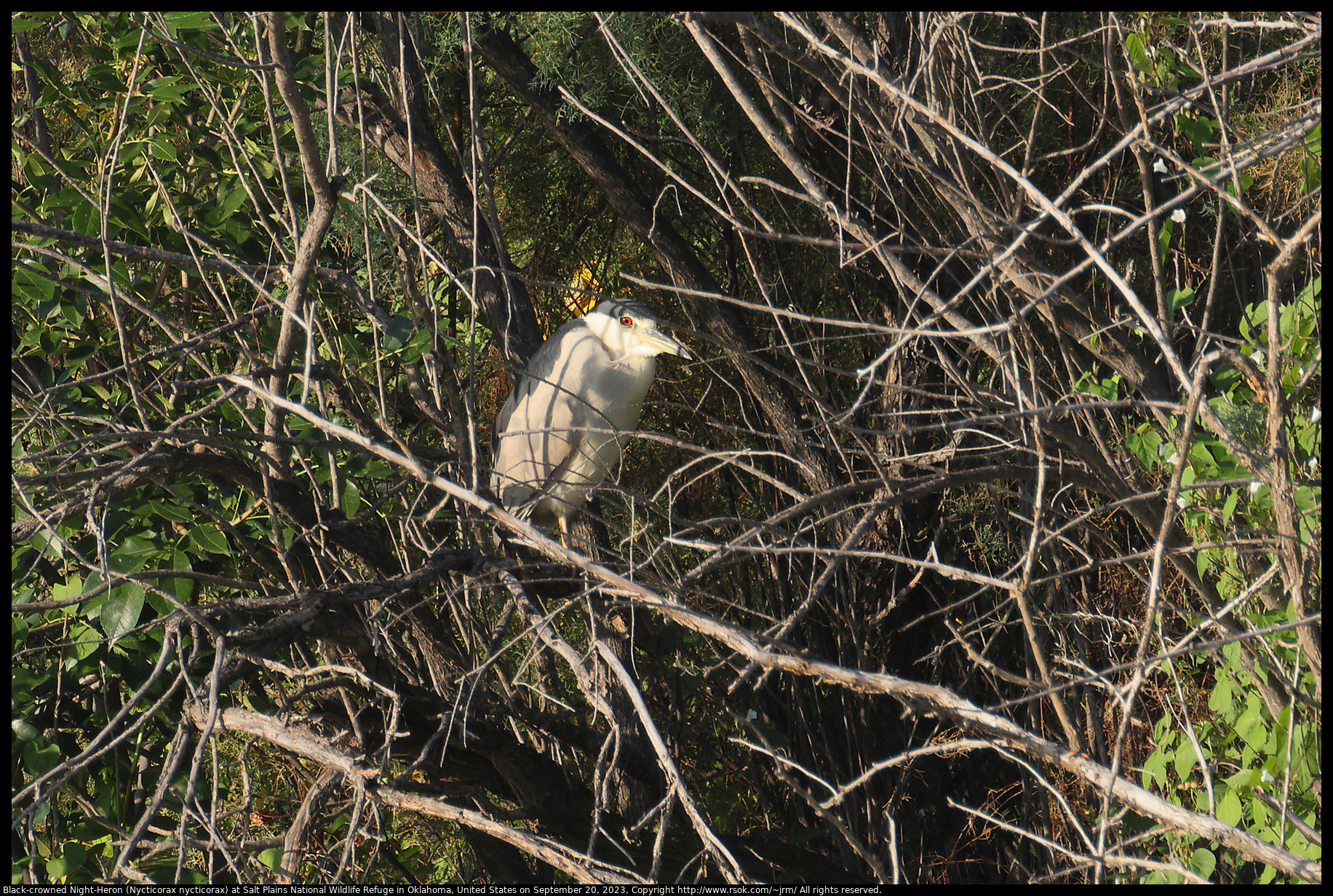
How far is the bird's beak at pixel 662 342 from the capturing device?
107 inches

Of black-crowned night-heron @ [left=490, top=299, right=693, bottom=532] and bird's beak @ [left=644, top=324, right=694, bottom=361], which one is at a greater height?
bird's beak @ [left=644, top=324, right=694, bottom=361]

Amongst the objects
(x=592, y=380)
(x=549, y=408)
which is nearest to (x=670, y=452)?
(x=592, y=380)

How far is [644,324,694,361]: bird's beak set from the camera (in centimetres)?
273

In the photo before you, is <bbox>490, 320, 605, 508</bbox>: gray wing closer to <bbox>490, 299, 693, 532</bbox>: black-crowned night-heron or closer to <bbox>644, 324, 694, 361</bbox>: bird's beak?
<bbox>490, 299, 693, 532</bbox>: black-crowned night-heron

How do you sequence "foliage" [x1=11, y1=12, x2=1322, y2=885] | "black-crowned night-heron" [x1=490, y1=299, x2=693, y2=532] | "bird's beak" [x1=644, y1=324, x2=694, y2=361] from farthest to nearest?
"black-crowned night-heron" [x1=490, y1=299, x2=693, y2=532], "bird's beak" [x1=644, y1=324, x2=694, y2=361], "foliage" [x1=11, y1=12, x2=1322, y2=885]

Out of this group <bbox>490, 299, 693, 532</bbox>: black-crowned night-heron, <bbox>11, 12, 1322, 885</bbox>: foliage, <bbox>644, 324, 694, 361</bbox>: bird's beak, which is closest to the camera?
<bbox>11, 12, 1322, 885</bbox>: foliage

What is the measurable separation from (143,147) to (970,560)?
8.56 feet

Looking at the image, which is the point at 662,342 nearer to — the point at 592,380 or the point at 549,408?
the point at 592,380

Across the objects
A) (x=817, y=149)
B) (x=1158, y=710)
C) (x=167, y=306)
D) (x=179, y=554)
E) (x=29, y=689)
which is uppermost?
(x=817, y=149)

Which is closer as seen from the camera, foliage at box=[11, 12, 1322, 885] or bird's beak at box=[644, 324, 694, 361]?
foliage at box=[11, 12, 1322, 885]

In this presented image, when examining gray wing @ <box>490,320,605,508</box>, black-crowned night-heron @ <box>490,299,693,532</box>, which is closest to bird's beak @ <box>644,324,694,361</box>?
black-crowned night-heron @ <box>490,299,693,532</box>
